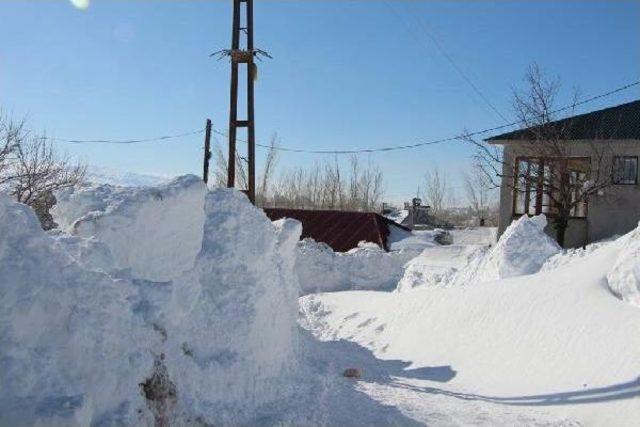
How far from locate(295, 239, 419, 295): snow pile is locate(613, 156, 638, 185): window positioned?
289 inches

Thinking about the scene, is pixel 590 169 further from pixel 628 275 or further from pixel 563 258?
pixel 628 275

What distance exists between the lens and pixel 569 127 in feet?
71.7

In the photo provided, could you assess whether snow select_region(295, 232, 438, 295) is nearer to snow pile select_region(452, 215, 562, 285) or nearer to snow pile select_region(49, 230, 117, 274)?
snow pile select_region(452, 215, 562, 285)

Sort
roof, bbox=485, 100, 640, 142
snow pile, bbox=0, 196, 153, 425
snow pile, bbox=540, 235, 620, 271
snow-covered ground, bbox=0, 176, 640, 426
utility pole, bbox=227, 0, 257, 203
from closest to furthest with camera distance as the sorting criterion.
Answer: snow pile, bbox=0, 196, 153, 425, snow-covered ground, bbox=0, 176, 640, 426, snow pile, bbox=540, 235, 620, 271, utility pole, bbox=227, 0, 257, 203, roof, bbox=485, 100, 640, 142

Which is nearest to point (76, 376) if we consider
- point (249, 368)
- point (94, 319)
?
point (94, 319)

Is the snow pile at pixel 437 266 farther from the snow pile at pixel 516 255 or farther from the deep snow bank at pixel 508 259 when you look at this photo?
the snow pile at pixel 516 255

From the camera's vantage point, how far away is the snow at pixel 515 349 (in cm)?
695

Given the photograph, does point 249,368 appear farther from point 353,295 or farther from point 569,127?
point 569,127

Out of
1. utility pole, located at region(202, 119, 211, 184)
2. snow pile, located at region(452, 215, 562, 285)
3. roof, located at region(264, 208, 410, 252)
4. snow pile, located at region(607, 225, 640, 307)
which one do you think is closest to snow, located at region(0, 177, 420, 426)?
snow pile, located at region(607, 225, 640, 307)

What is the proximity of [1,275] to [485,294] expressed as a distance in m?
7.77

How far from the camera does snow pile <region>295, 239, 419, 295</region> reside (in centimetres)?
1886

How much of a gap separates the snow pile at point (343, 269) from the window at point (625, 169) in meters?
7.33

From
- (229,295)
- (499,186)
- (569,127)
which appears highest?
(569,127)

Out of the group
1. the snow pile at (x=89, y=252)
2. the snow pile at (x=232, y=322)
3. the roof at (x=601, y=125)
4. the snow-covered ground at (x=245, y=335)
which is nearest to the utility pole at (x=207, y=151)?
the roof at (x=601, y=125)
